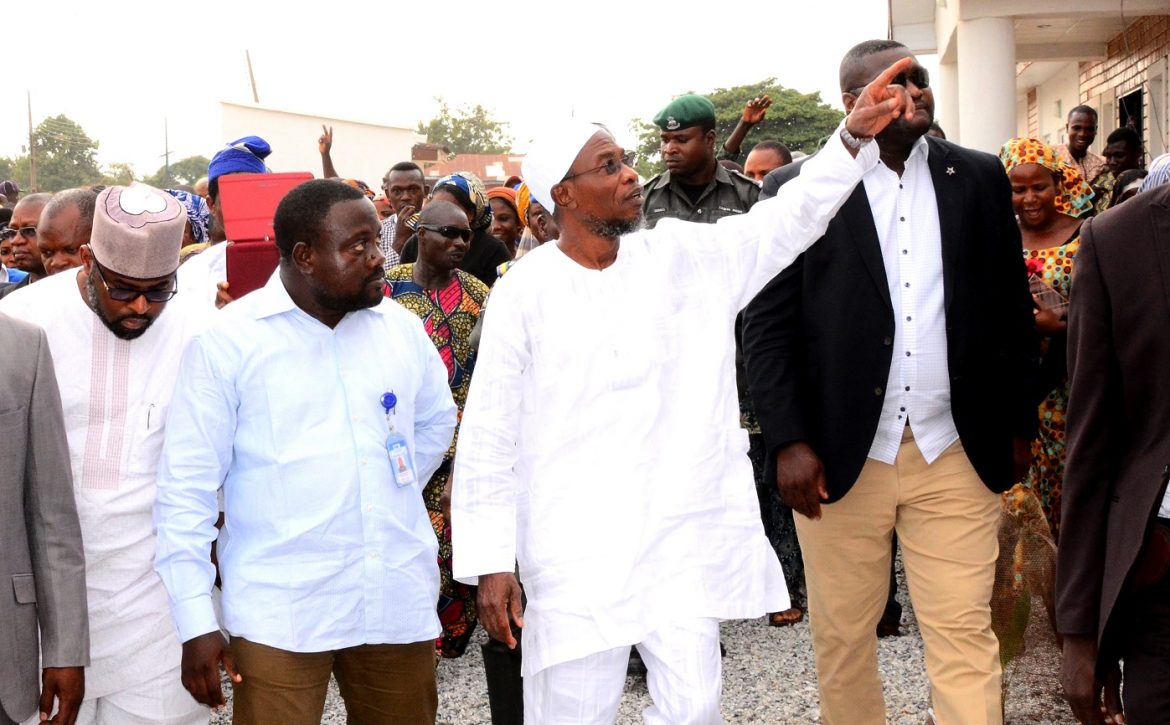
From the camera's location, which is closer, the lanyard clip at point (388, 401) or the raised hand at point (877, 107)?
the raised hand at point (877, 107)

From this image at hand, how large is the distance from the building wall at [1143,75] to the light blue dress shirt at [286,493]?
14076 mm

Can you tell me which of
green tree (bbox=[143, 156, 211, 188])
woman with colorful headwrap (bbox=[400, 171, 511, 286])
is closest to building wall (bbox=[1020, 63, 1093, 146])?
woman with colorful headwrap (bbox=[400, 171, 511, 286])

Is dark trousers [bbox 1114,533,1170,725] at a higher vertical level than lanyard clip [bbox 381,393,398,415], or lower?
lower

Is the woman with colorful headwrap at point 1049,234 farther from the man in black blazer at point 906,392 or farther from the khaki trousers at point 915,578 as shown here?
the khaki trousers at point 915,578

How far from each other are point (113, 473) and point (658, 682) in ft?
5.50

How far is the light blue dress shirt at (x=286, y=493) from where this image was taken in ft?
11.2

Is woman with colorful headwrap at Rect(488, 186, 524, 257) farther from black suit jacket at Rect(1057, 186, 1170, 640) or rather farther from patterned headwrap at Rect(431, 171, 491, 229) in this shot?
black suit jacket at Rect(1057, 186, 1170, 640)

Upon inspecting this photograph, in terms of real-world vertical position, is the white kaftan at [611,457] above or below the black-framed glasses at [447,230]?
below

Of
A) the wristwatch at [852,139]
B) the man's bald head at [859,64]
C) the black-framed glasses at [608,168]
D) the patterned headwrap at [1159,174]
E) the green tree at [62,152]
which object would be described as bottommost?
the patterned headwrap at [1159,174]

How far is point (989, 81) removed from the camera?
14.6 metres

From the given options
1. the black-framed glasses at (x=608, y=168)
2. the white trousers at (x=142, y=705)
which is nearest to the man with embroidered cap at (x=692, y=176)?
the black-framed glasses at (x=608, y=168)

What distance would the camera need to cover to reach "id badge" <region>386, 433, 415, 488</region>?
11.8 ft

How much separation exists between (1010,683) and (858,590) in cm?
158

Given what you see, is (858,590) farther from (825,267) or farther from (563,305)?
(563,305)
